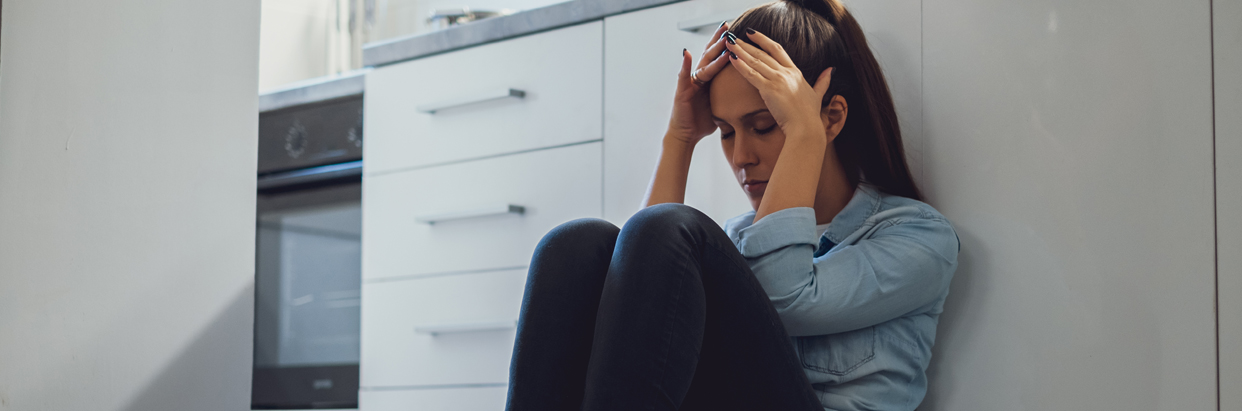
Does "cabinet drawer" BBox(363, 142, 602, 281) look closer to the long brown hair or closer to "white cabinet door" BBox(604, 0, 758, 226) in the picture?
"white cabinet door" BBox(604, 0, 758, 226)

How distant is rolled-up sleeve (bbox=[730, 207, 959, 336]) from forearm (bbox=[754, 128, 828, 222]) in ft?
0.08

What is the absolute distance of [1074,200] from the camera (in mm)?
977

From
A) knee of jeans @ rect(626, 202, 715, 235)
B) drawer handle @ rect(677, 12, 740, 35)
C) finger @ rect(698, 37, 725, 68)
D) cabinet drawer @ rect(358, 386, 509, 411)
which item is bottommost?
cabinet drawer @ rect(358, 386, 509, 411)

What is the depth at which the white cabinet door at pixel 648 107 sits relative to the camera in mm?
1344

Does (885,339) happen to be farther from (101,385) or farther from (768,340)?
→ (101,385)

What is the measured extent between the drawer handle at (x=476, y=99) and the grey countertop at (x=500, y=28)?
10cm

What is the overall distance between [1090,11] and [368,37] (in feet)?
6.94

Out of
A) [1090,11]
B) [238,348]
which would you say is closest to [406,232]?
[238,348]

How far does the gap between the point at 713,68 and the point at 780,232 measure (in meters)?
0.25

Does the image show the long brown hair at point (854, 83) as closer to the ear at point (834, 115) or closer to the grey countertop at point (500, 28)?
the ear at point (834, 115)

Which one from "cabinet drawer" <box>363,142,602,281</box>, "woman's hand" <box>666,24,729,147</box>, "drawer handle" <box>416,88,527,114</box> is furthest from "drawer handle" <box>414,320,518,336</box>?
"woman's hand" <box>666,24,729,147</box>

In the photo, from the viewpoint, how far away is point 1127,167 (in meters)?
0.95

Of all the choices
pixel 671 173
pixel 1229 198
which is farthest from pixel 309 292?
pixel 1229 198

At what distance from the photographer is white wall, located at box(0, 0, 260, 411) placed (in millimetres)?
913
